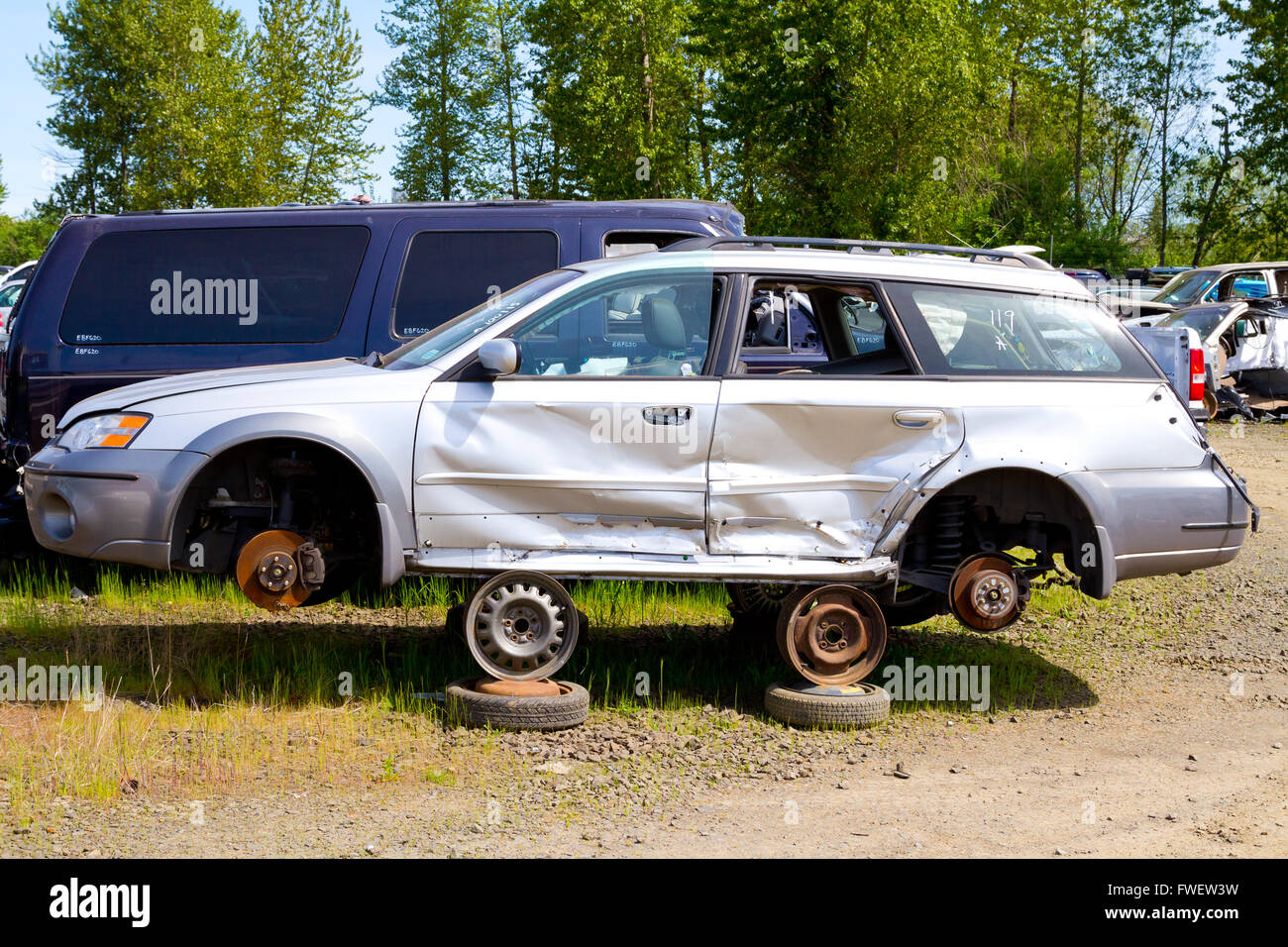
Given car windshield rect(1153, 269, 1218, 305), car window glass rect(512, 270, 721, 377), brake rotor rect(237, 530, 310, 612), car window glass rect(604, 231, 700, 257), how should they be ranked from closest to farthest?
brake rotor rect(237, 530, 310, 612)
car window glass rect(512, 270, 721, 377)
car window glass rect(604, 231, 700, 257)
car windshield rect(1153, 269, 1218, 305)

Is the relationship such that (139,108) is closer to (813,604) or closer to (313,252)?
(313,252)

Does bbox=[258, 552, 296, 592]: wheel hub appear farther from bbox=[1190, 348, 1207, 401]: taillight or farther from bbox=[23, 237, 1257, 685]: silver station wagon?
bbox=[1190, 348, 1207, 401]: taillight

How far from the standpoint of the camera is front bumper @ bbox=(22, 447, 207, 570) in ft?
18.4

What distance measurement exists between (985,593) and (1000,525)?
462mm

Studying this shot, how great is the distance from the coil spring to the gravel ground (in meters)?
0.76

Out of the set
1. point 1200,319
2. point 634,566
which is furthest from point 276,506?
point 1200,319

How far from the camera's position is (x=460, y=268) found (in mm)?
7707

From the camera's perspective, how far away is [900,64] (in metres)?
30.8

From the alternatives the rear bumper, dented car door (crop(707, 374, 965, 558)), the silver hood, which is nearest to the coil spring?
dented car door (crop(707, 374, 965, 558))

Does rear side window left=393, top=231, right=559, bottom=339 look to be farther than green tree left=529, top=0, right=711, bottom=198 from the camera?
No

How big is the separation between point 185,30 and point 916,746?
4831 cm

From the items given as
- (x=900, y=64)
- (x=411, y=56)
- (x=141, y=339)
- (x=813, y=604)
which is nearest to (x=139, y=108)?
(x=411, y=56)

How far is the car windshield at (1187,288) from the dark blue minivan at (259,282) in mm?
17083

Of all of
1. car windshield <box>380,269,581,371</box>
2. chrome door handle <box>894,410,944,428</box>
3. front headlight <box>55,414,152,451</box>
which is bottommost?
front headlight <box>55,414,152,451</box>
